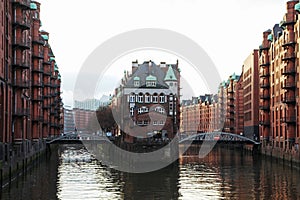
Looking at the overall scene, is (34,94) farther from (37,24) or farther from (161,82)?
(161,82)

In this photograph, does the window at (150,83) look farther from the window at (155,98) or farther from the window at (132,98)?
the window at (132,98)

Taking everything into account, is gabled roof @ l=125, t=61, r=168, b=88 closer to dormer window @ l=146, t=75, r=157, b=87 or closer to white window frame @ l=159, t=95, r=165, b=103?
dormer window @ l=146, t=75, r=157, b=87

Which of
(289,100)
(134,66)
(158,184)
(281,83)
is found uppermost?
(134,66)

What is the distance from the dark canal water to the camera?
3362 centimetres

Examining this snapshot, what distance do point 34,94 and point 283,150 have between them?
106ft

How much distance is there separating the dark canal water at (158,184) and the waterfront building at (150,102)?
35571 mm

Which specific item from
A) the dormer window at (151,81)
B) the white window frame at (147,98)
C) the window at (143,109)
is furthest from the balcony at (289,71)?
the dormer window at (151,81)

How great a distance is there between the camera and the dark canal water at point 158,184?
33.6 meters

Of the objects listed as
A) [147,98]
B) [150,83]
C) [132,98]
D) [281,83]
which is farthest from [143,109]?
[281,83]

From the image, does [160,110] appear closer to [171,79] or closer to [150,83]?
[150,83]

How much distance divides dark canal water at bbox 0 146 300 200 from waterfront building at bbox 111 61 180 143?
35571 millimetres

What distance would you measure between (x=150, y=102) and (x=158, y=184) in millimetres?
63749

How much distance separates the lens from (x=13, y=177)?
1601 inches

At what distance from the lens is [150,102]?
10369cm
